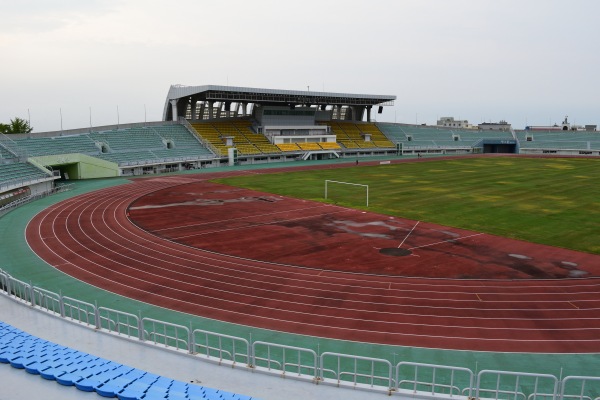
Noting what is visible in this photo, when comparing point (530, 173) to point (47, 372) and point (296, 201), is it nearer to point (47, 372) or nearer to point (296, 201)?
point (296, 201)

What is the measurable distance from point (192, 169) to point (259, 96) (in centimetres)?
1898

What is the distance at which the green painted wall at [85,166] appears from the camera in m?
49.3

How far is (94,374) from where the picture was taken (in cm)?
910

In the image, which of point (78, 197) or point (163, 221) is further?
point (78, 197)

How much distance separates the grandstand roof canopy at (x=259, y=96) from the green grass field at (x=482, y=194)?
1829 cm

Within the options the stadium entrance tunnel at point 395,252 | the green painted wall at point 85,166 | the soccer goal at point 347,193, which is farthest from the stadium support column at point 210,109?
the stadium entrance tunnel at point 395,252

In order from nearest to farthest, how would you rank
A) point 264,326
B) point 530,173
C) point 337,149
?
Result: point 264,326 < point 530,173 < point 337,149

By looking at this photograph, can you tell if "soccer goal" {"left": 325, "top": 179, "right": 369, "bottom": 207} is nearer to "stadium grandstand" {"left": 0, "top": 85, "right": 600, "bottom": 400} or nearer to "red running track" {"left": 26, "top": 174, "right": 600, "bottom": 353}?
"red running track" {"left": 26, "top": 174, "right": 600, "bottom": 353}

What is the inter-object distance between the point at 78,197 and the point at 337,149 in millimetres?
50728

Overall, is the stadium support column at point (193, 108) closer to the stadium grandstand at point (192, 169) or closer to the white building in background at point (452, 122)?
the stadium grandstand at point (192, 169)

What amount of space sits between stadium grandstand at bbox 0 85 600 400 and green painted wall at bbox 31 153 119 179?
0.12 m

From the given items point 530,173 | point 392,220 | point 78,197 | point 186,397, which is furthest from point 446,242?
point 530,173

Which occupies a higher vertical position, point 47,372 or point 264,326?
point 47,372

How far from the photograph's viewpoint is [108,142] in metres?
58.5
